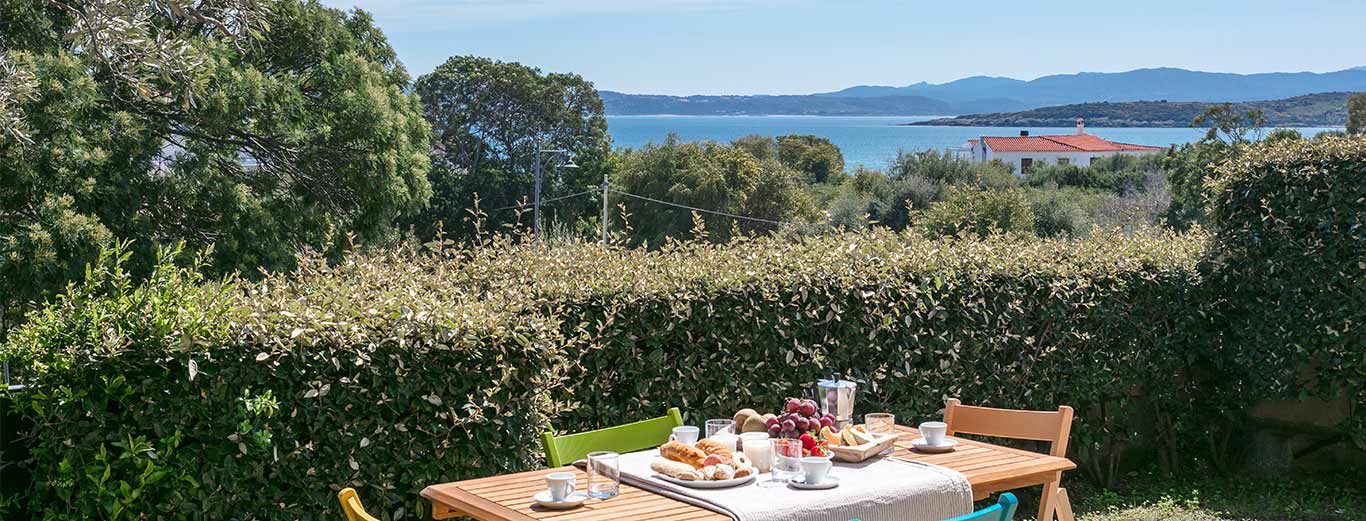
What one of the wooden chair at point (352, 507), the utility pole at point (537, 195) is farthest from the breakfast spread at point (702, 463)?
the utility pole at point (537, 195)

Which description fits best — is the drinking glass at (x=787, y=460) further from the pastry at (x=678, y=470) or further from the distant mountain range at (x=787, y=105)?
the distant mountain range at (x=787, y=105)

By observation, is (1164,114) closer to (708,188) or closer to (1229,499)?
(708,188)

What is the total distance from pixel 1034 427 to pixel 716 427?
1346 millimetres

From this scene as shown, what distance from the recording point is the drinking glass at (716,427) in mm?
4125

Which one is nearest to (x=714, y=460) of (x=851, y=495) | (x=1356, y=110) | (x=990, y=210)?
(x=851, y=495)

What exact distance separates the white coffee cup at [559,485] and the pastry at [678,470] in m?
0.39

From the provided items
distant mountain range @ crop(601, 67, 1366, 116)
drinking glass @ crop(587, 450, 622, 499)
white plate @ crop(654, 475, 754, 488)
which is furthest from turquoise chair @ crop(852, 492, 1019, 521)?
distant mountain range @ crop(601, 67, 1366, 116)

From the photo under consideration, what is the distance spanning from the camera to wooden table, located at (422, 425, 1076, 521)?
10.9ft

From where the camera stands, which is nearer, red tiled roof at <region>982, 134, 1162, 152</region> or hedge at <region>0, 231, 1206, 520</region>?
hedge at <region>0, 231, 1206, 520</region>

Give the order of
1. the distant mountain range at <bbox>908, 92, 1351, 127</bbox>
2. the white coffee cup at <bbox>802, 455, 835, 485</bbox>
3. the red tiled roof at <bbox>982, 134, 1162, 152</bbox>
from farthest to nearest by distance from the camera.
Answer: the red tiled roof at <bbox>982, 134, 1162, 152</bbox> < the distant mountain range at <bbox>908, 92, 1351, 127</bbox> < the white coffee cup at <bbox>802, 455, 835, 485</bbox>

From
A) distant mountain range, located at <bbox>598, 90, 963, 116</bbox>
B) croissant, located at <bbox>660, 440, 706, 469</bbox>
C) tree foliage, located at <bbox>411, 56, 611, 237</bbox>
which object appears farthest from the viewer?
distant mountain range, located at <bbox>598, 90, 963, 116</bbox>

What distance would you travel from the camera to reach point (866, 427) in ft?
13.8

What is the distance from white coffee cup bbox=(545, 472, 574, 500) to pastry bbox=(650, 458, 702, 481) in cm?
39

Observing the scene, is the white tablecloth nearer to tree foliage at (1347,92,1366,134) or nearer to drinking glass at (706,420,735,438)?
drinking glass at (706,420,735,438)
